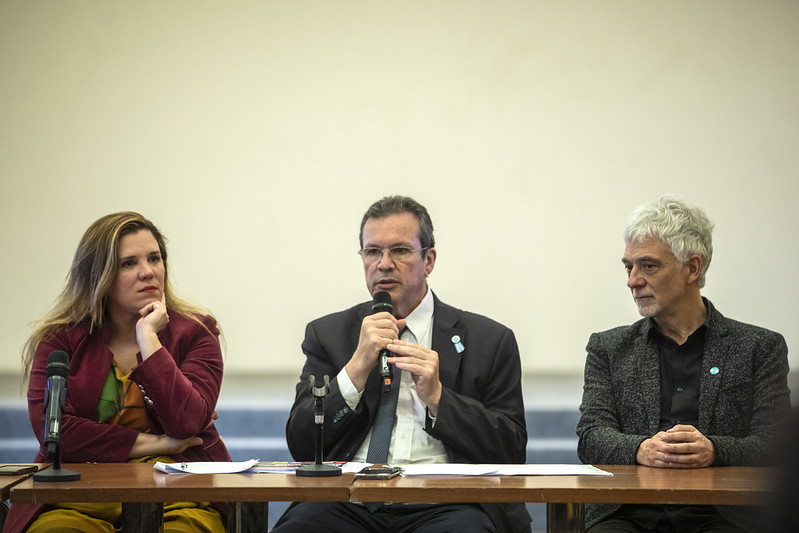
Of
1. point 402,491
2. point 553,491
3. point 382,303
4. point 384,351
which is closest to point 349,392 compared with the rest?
point 384,351

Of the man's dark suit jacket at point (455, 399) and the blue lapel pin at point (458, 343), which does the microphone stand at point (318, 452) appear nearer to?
the man's dark suit jacket at point (455, 399)

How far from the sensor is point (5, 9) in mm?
4477

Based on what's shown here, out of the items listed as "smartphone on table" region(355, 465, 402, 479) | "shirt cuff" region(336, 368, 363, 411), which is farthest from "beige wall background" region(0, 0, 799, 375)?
"smartphone on table" region(355, 465, 402, 479)

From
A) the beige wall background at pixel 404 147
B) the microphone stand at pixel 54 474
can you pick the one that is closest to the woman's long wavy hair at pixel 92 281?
the microphone stand at pixel 54 474

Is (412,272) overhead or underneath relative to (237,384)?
overhead

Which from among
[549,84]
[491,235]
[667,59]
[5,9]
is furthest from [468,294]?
[5,9]

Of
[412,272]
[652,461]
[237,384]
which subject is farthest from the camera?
[237,384]

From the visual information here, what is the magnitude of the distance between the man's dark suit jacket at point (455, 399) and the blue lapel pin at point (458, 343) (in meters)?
0.01

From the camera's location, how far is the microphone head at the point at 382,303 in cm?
289

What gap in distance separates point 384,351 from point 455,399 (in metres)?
0.27

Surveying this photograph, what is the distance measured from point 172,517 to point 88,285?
93cm

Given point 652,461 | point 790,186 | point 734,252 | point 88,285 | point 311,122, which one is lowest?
point 652,461

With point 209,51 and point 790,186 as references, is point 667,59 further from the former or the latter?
point 209,51

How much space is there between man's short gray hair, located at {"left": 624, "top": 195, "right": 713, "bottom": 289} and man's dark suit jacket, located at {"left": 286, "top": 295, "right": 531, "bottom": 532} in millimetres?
574
